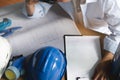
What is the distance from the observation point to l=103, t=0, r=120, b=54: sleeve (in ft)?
2.16

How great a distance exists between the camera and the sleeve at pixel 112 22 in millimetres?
658

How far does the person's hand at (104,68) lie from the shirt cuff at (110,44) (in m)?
0.02

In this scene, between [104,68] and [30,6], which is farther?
[30,6]

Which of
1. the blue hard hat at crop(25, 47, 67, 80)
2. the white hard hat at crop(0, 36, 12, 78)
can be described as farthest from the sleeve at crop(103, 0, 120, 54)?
the white hard hat at crop(0, 36, 12, 78)

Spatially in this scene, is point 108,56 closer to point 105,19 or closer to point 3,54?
point 105,19

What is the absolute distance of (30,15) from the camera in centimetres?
76

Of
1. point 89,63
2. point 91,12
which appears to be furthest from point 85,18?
point 89,63

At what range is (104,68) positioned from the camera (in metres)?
0.65

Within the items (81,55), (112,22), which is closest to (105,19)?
(112,22)

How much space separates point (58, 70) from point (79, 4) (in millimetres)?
253

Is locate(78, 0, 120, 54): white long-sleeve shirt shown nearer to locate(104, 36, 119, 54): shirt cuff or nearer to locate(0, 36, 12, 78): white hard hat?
locate(104, 36, 119, 54): shirt cuff

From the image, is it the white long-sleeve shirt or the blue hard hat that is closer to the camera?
the blue hard hat

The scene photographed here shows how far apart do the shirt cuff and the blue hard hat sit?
0.17 metres

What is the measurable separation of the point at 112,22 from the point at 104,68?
0.15 m
